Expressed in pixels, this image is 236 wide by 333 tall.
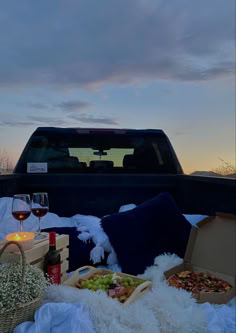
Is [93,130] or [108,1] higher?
[108,1]

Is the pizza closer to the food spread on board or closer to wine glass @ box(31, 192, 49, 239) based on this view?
the food spread on board

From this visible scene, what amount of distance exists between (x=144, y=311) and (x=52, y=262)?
605 mm

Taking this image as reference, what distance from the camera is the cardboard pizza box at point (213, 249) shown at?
2250 millimetres

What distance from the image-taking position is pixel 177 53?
5133mm

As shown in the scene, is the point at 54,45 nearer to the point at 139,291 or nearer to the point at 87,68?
the point at 87,68

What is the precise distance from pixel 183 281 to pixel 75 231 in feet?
2.89

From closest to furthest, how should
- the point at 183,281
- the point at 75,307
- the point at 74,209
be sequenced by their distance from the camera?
the point at 75,307 → the point at 183,281 → the point at 74,209

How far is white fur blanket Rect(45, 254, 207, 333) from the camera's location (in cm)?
145

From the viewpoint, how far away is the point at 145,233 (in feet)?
8.32

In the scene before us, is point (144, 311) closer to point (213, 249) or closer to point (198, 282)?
point (198, 282)

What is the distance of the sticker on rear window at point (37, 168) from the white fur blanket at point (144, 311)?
1.75 metres

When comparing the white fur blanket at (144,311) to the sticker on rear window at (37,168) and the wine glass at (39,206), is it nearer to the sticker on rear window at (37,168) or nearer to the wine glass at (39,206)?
the wine glass at (39,206)

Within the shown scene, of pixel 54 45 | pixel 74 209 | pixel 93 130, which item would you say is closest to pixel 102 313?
pixel 74 209

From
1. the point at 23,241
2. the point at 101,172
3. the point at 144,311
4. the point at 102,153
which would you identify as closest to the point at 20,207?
the point at 23,241
